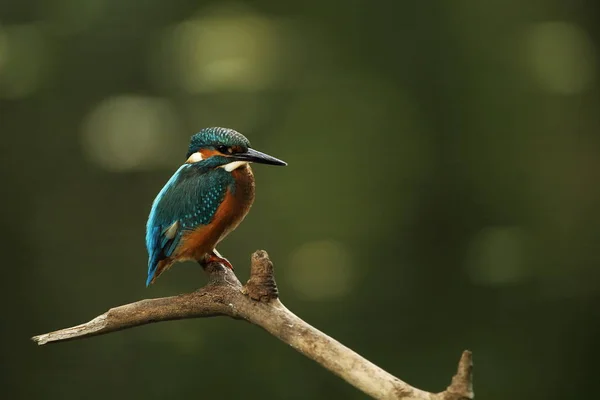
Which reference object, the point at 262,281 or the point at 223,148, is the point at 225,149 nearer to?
the point at 223,148

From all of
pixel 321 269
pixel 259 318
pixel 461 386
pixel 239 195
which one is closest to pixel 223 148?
pixel 239 195

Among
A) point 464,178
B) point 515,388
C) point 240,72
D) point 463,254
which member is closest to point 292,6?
point 240,72

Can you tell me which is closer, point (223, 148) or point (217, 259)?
point (223, 148)

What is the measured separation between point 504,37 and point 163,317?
4132 millimetres

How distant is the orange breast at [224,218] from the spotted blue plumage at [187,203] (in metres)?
0.01

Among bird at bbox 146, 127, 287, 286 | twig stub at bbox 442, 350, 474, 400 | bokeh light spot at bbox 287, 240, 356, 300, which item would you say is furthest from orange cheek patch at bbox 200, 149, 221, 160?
bokeh light spot at bbox 287, 240, 356, 300

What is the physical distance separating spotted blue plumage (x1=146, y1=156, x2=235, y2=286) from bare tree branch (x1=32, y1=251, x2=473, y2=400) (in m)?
0.12

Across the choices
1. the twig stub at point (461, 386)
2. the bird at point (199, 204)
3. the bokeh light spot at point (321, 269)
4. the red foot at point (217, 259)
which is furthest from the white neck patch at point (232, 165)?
the bokeh light spot at point (321, 269)

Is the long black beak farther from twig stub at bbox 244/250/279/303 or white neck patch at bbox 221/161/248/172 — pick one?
twig stub at bbox 244/250/279/303

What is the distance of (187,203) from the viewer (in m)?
2.19

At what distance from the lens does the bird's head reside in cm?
210

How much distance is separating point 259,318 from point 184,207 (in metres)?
0.37

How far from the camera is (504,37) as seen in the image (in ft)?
18.4

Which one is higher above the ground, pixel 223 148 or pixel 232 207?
pixel 223 148
